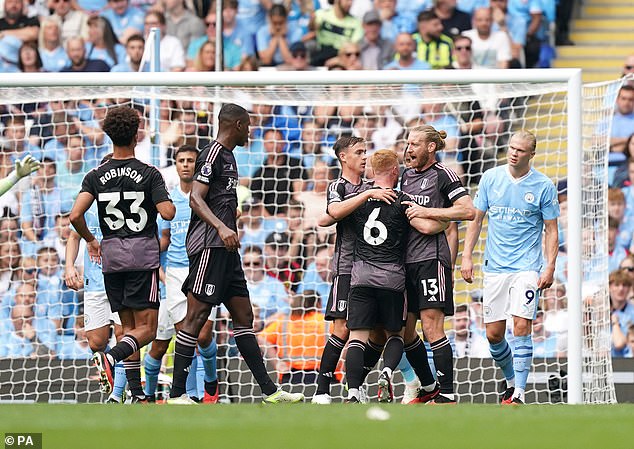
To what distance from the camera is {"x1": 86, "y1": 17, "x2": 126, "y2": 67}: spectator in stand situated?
555 inches

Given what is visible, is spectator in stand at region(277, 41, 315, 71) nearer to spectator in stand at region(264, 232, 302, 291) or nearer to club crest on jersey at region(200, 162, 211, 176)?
spectator in stand at region(264, 232, 302, 291)

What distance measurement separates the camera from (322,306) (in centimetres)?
1095

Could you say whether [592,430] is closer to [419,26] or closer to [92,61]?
[419,26]

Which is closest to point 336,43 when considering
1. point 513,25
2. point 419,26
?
point 419,26

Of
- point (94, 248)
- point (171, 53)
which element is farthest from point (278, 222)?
point (171, 53)

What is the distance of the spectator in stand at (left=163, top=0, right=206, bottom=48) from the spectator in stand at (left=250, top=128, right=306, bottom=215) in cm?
317

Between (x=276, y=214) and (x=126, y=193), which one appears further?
(x=276, y=214)

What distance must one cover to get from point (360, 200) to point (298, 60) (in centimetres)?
636

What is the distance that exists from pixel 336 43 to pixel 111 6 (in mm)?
2786

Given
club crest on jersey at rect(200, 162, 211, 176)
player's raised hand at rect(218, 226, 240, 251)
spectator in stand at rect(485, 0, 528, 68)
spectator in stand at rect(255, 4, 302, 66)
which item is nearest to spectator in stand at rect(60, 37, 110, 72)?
spectator in stand at rect(255, 4, 302, 66)

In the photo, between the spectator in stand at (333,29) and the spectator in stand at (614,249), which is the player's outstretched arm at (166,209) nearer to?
the spectator in stand at (614,249)

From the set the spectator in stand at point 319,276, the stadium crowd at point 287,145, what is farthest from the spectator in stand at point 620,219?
the spectator in stand at point 319,276

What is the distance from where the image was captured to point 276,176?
11.3 m

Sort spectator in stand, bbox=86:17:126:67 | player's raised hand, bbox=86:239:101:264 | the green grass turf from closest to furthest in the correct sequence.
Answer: the green grass turf < player's raised hand, bbox=86:239:101:264 < spectator in stand, bbox=86:17:126:67
